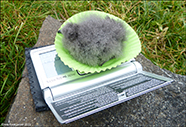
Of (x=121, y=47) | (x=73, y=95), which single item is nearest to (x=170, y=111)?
(x=121, y=47)

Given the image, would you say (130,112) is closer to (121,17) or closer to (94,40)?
(94,40)

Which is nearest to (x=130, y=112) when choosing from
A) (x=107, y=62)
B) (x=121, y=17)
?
(x=107, y=62)

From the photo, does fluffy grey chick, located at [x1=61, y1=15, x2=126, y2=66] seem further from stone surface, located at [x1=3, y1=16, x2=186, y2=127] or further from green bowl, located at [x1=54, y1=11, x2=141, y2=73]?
stone surface, located at [x1=3, y1=16, x2=186, y2=127]

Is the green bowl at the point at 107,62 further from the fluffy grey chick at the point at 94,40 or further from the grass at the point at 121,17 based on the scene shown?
the grass at the point at 121,17

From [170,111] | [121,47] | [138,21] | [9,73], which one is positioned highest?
[121,47]

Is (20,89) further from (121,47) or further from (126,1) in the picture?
(126,1)

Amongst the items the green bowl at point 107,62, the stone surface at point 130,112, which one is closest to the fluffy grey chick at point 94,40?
the green bowl at point 107,62
